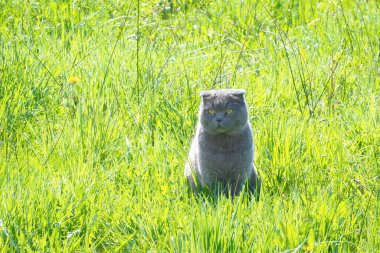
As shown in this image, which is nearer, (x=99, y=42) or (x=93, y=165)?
(x=93, y=165)

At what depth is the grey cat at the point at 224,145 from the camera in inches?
173

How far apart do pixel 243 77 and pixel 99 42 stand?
1.23m

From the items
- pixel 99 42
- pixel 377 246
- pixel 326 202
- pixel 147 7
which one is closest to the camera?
pixel 377 246

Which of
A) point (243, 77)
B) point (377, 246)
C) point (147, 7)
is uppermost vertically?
point (147, 7)

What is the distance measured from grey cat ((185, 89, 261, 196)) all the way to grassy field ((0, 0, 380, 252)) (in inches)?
5.7

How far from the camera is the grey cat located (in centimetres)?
439

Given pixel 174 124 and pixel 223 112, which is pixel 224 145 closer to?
pixel 223 112

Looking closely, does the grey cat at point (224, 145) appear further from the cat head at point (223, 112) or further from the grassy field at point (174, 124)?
the grassy field at point (174, 124)

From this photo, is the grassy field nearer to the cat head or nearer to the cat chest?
the cat chest

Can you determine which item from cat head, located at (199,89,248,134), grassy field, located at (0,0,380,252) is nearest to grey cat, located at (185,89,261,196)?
cat head, located at (199,89,248,134)

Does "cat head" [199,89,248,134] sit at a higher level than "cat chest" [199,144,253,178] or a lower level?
higher

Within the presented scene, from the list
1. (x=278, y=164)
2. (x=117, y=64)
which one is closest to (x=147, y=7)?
(x=117, y=64)

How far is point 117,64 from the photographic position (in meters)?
5.71

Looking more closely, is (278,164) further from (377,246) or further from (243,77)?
(243,77)
